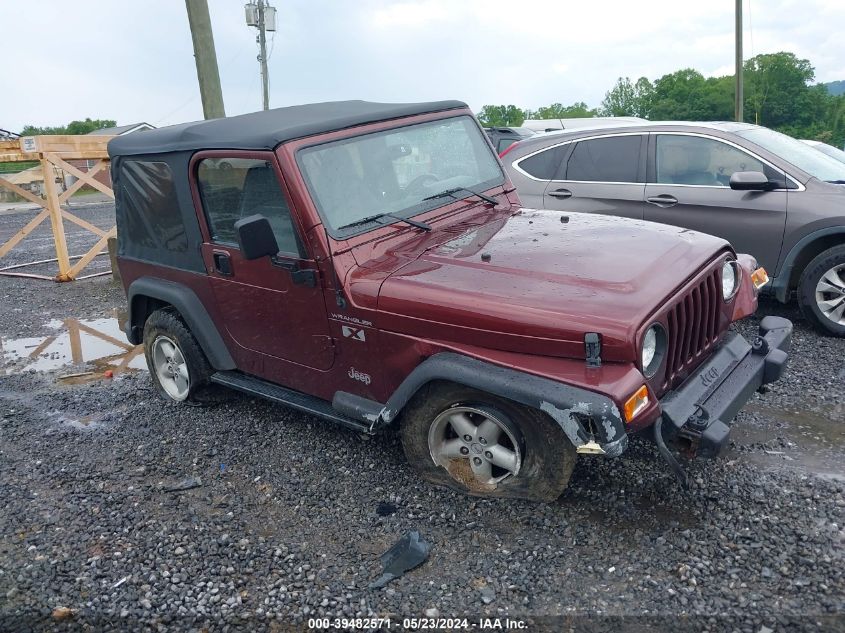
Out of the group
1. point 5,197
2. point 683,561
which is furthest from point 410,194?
point 5,197

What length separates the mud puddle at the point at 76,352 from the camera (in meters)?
6.31

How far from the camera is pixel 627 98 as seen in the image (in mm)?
46969

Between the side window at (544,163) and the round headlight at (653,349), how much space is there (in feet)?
12.9

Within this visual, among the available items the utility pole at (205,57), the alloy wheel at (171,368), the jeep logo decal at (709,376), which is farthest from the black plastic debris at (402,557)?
the utility pole at (205,57)

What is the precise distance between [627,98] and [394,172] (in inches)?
1855

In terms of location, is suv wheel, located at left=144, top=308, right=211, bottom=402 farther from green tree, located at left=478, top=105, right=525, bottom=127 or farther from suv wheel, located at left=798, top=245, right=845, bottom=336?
green tree, located at left=478, top=105, right=525, bottom=127

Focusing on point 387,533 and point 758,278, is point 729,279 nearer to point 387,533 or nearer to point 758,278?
point 758,278

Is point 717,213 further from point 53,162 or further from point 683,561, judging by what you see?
point 53,162

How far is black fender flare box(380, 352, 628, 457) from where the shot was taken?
2.79 m

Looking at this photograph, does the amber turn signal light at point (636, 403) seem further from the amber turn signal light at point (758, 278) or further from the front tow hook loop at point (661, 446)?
the amber turn signal light at point (758, 278)

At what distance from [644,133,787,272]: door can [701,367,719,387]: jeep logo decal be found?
2.77 meters

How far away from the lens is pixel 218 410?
5.08m

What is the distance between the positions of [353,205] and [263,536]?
1.77 metres

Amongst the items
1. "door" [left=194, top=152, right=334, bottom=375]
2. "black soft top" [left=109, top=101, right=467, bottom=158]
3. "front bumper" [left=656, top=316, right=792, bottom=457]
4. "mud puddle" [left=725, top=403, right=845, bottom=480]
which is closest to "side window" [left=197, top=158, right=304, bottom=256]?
"door" [left=194, top=152, right=334, bottom=375]
